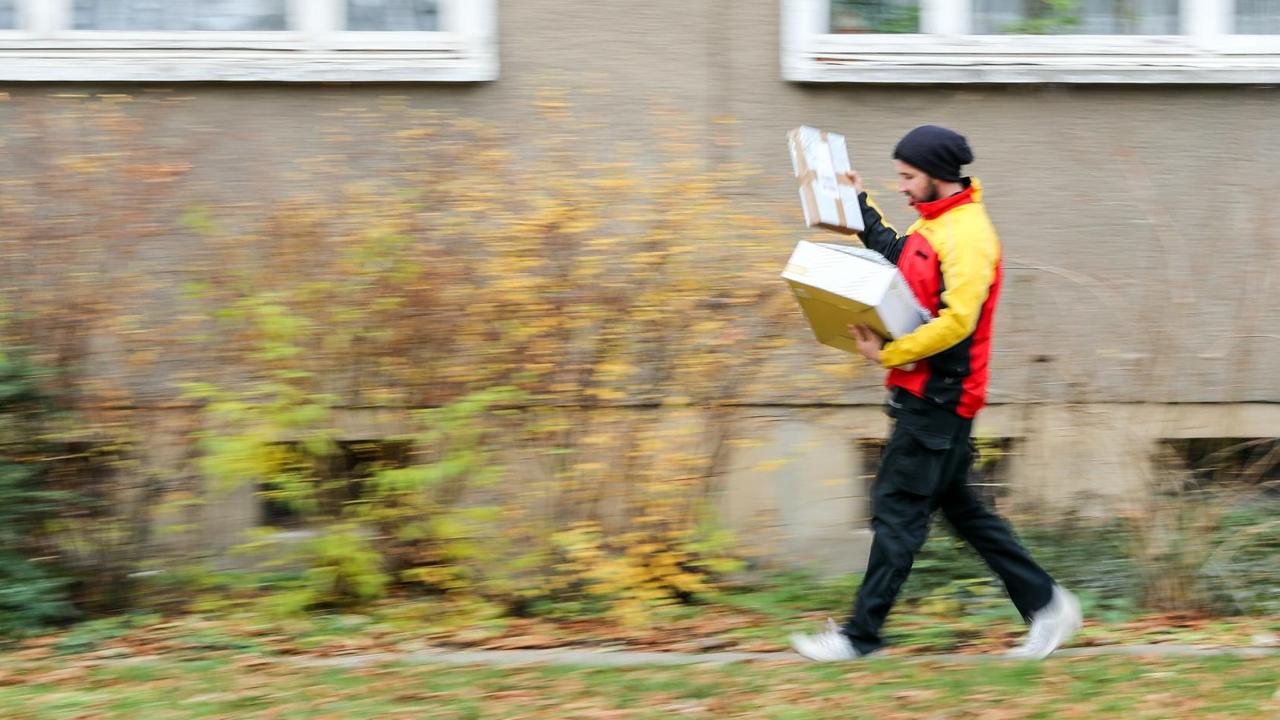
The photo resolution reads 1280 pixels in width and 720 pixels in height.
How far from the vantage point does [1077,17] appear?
260 inches

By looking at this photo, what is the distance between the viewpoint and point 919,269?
4.42 m

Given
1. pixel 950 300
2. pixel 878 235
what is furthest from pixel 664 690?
pixel 878 235

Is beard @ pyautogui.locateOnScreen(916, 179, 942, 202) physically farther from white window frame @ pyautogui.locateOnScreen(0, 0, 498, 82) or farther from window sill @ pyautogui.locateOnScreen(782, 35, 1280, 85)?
white window frame @ pyautogui.locateOnScreen(0, 0, 498, 82)

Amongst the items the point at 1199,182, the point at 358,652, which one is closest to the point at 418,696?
the point at 358,652

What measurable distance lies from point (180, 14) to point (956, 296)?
13.4ft

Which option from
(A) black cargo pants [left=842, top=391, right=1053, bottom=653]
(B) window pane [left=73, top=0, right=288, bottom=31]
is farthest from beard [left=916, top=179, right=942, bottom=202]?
(B) window pane [left=73, top=0, right=288, bottom=31]

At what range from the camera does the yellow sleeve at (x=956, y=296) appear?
4246 mm

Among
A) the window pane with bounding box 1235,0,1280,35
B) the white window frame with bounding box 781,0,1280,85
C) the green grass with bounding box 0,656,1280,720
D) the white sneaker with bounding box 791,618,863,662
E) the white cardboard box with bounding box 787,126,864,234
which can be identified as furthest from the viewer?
the window pane with bounding box 1235,0,1280,35

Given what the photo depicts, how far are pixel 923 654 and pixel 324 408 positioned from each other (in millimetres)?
2278

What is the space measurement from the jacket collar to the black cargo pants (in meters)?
0.59

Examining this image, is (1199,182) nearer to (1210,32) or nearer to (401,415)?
(1210,32)

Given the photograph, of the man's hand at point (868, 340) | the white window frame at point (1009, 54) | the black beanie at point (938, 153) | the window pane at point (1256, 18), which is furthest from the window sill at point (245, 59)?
the window pane at point (1256, 18)

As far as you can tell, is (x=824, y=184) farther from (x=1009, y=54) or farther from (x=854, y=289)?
(x=1009, y=54)

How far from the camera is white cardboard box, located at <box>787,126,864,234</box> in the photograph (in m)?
4.50
